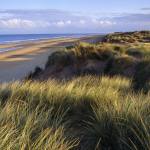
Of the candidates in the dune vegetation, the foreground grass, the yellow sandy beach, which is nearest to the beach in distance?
the yellow sandy beach

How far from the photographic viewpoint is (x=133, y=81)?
15.0 m

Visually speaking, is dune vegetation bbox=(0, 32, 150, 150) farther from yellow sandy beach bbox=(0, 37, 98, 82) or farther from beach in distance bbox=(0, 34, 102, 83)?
yellow sandy beach bbox=(0, 37, 98, 82)

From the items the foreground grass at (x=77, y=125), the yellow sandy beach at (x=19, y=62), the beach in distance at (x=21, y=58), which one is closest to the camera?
the foreground grass at (x=77, y=125)

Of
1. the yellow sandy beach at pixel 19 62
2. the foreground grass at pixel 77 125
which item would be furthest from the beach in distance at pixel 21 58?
the foreground grass at pixel 77 125

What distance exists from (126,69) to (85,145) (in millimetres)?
12152

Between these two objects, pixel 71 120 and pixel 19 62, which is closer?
pixel 71 120

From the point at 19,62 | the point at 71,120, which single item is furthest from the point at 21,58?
the point at 71,120

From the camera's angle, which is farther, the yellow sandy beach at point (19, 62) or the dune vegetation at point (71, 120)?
the yellow sandy beach at point (19, 62)

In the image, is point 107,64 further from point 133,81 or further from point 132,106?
point 132,106

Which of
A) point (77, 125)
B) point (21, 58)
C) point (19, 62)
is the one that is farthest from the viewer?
point (21, 58)

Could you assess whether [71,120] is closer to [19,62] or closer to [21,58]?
[19,62]

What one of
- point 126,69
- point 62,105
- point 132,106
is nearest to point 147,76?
point 126,69

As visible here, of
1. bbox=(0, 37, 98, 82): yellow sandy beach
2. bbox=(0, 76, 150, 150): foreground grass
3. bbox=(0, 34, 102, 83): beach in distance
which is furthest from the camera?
bbox=(0, 34, 102, 83): beach in distance

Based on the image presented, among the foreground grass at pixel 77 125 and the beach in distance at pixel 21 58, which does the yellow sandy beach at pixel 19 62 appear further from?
the foreground grass at pixel 77 125
